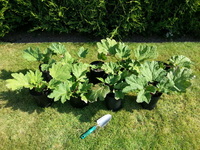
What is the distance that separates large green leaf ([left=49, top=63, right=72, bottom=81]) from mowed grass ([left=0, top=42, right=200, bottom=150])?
64cm

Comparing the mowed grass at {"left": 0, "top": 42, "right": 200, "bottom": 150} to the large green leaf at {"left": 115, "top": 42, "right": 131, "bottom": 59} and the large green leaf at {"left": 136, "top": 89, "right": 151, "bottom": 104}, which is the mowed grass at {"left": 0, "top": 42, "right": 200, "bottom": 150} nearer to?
the large green leaf at {"left": 136, "top": 89, "right": 151, "bottom": 104}

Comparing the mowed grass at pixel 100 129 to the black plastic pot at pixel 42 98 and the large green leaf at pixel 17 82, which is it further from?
the large green leaf at pixel 17 82

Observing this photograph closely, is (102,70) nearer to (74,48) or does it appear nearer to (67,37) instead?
(74,48)

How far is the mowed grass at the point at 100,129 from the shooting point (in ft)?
9.75

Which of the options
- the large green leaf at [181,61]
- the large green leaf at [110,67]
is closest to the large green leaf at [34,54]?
the large green leaf at [110,67]

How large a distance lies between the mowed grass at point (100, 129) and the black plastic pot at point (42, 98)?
10 centimetres

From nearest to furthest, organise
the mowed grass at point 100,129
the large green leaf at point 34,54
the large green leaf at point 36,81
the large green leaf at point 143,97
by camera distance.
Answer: the large green leaf at point 143,97 < the mowed grass at point 100,129 < the large green leaf at point 36,81 < the large green leaf at point 34,54

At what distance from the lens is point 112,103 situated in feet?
10.7

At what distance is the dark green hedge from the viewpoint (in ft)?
15.1

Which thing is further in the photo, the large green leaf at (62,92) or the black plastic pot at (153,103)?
the black plastic pot at (153,103)

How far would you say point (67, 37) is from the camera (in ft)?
17.5

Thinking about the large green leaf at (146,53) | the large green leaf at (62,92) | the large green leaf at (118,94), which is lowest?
the large green leaf at (62,92)

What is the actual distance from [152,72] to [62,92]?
1484 mm

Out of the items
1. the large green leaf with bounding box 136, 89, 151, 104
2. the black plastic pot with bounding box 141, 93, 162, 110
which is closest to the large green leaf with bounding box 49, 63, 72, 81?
the large green leaf with bounding box 136, 89, 151, 104
